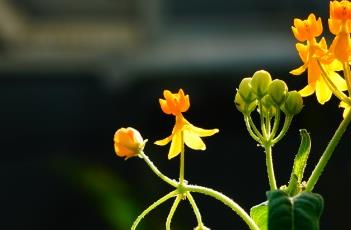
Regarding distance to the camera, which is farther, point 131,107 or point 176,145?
point 131,107

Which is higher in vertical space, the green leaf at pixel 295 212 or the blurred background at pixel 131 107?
the blurred background at pixel 131 107

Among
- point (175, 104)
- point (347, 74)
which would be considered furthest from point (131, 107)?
point (347, 74)

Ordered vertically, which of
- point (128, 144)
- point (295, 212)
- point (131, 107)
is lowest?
point (295, 212)

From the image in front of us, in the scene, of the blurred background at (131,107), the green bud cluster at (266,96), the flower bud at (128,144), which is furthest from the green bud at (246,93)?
the blurred background at (131,107)

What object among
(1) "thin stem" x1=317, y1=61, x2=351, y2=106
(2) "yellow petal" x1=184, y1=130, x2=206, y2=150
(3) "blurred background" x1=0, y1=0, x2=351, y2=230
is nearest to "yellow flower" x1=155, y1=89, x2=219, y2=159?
(2) "yellow petal" x1=184, y1=130, x2=206, y2=150

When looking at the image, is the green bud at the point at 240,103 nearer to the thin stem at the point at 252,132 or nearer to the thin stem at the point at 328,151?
the thin stem at the point at 252,132

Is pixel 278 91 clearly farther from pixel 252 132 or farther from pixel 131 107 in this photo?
pixel 131 107
